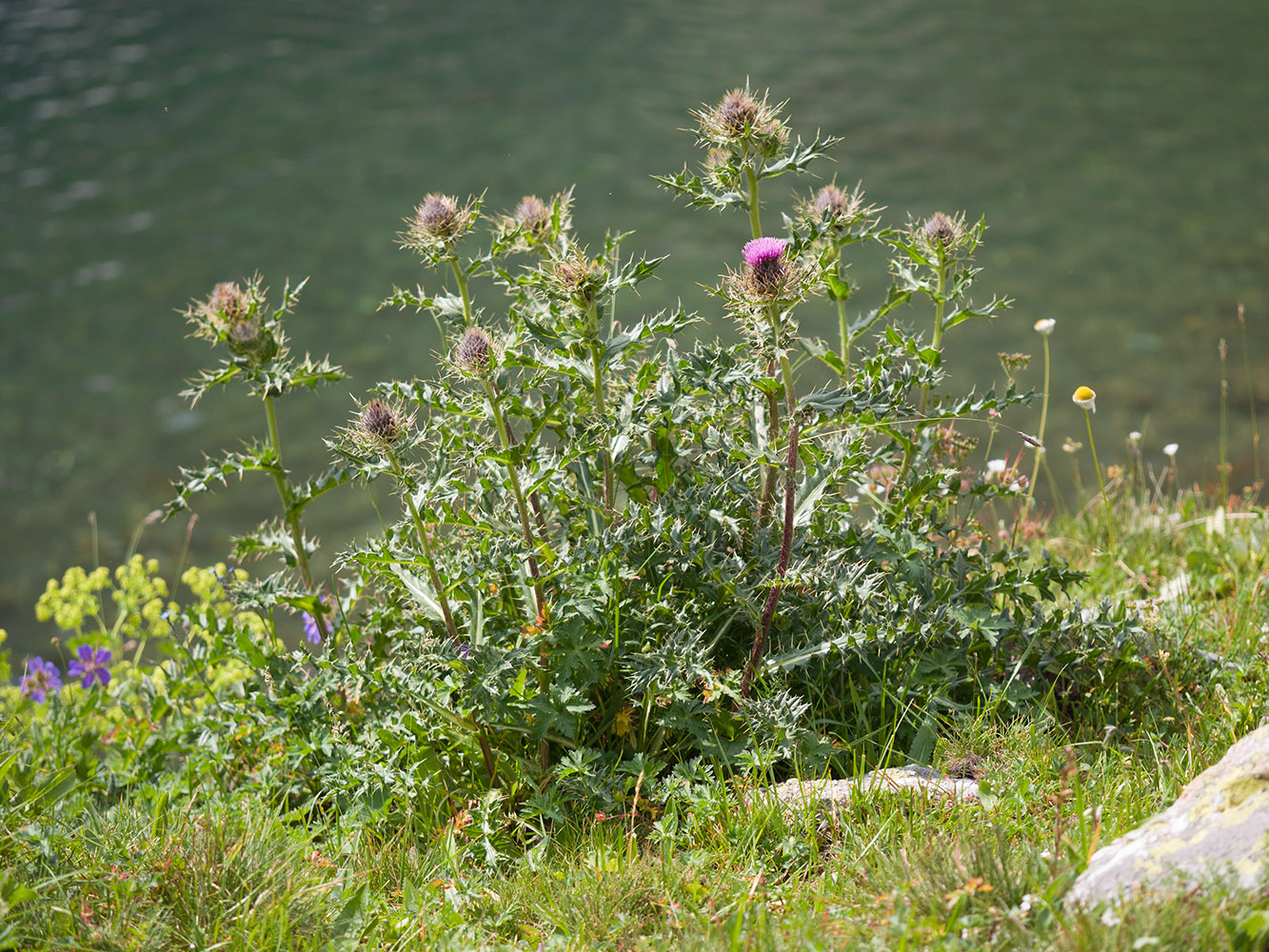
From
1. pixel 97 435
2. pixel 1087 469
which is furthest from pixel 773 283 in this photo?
pixel 97 435

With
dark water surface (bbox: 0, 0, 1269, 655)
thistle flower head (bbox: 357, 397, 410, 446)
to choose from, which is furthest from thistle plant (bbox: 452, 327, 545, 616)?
dark water surface (bbox: 0, 0, 1269, 655)

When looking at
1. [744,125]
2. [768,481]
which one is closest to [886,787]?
[768,481]

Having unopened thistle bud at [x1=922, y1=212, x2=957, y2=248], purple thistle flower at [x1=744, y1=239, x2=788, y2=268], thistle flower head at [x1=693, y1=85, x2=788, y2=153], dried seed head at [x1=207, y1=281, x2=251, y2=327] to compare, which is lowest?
dried seed head at [x1=207, y1=281, x2=251, y2=327]

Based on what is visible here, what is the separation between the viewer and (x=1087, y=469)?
19.9ft

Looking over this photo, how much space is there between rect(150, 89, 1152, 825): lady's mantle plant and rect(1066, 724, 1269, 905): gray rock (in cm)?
69

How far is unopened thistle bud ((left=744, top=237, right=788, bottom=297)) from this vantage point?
2355mm

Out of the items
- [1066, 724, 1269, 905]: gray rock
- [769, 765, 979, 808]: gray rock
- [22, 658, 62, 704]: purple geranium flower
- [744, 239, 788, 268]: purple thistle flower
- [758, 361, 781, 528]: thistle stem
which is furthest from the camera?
[22, 658, 62, 704]: purple geranium flower

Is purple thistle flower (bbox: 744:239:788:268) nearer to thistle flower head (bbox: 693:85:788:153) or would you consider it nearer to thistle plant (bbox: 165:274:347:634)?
thistle flower head (bbox: 693:85:788:153)

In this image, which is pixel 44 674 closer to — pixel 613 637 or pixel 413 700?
pixel 413 700

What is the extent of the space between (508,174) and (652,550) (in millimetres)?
7371

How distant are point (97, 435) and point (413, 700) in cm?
523

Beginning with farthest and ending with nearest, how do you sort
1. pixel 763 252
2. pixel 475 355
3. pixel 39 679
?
1. pixel 39 679
2. pixel 475 355
3. pixel 763 252

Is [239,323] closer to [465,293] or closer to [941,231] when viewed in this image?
[465,293]

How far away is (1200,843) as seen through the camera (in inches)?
75.4
